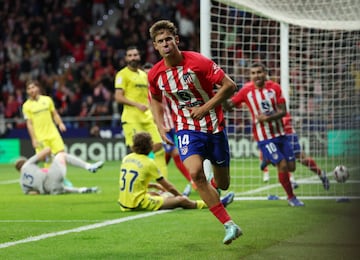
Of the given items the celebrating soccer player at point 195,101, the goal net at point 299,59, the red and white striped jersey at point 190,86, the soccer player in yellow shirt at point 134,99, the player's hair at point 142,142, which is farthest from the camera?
the soccer player in yellow shirt at point 134,99

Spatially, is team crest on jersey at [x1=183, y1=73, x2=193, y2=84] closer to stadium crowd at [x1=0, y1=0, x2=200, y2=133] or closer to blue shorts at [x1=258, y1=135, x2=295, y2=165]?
blue shorts at [x1=258, y1=135, x2=295, y2=165]

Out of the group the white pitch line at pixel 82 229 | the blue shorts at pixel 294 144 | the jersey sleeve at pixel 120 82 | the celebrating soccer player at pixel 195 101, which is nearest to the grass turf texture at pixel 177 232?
the white pitch line at pixel 82 229

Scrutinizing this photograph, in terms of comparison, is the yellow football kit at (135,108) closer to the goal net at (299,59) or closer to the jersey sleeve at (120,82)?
the jersey sleeve at (120,82)

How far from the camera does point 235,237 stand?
22.2ft

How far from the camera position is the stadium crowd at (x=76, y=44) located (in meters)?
26.1

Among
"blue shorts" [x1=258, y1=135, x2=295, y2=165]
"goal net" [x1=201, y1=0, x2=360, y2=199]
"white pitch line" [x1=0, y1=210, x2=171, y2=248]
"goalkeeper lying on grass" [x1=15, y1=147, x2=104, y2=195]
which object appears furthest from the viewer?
"goalkeeper lying on grass" [x1=15, y1=147, x2=104, y2=195]

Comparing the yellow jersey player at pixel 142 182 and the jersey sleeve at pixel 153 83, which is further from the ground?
the jersey sleeve at pixel 153 83

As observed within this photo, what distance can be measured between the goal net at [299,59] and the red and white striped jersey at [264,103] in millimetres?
831

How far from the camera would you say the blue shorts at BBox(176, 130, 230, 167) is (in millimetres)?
7348

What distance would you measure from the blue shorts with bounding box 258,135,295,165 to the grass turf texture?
Result: 601 mm

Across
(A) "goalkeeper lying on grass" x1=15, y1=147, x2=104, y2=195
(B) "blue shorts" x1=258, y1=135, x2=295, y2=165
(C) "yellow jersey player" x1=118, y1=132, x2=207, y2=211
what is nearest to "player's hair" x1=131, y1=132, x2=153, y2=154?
(C) "yellow jersey player" x1=118, y1=132, x2=207, y2=211

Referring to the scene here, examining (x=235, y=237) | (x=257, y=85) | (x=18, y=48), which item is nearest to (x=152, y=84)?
(x=235, y=237)

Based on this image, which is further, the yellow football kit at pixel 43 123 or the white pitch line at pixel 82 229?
the yellow football kit at pixel 43 123

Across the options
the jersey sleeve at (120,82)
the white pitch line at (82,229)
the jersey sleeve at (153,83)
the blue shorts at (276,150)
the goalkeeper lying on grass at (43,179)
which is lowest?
the goalkeeper lying on grass at (43,179)
